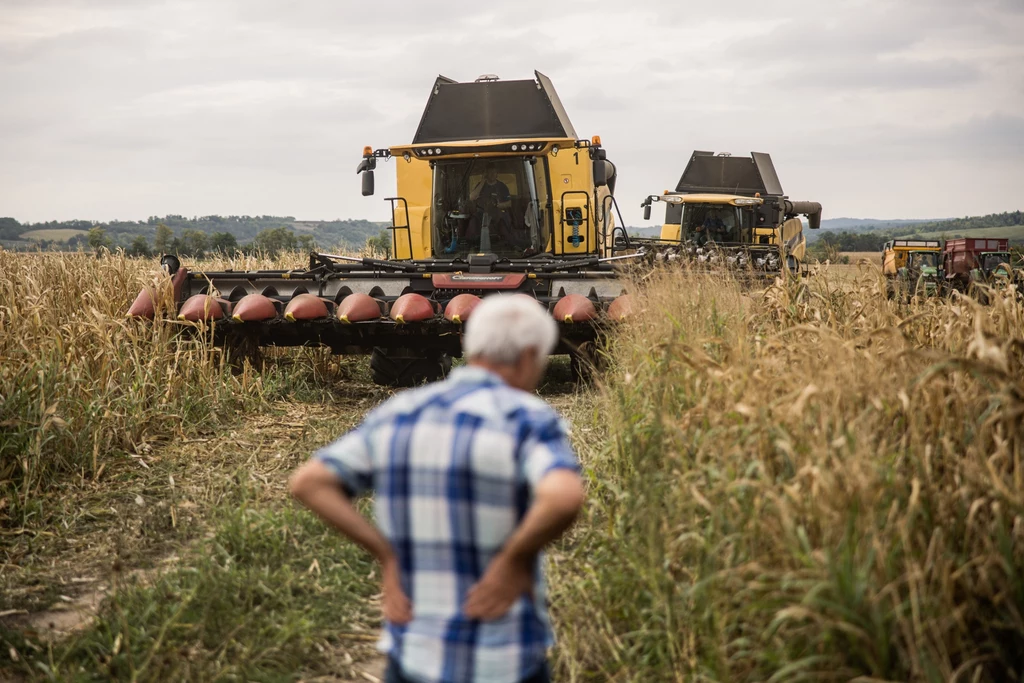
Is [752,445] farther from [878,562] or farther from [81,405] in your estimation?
[81,405]

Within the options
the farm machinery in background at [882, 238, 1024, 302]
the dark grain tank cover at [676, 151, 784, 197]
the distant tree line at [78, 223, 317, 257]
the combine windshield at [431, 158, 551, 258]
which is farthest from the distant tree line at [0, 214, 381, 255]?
the farm machinery in background at [882, 238, 1024, 302]

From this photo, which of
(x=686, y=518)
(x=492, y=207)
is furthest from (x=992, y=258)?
(x=686, y=518)

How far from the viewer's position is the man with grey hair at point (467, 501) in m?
2.10

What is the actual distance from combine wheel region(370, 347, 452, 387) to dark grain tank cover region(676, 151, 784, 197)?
1540 centimetres

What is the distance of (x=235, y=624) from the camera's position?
3.90 metres

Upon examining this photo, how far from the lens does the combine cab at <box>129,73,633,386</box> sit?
28.3ft

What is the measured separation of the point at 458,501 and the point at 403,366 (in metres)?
7.07

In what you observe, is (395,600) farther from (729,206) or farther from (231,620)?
(729,206)

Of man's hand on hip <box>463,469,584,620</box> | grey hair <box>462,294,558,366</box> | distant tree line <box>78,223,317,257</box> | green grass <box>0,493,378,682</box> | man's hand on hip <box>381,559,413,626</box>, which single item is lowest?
green grass <box>0,493,378,682</box>

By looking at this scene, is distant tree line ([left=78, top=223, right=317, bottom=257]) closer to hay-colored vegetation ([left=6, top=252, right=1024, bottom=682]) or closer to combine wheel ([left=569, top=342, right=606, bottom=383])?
combine wheel ([left=569, top=342, right=606, bottom=383])

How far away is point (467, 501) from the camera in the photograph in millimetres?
2121

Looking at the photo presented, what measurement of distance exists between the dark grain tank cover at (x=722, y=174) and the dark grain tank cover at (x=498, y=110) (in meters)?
12.4

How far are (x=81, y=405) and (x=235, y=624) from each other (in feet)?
10.7

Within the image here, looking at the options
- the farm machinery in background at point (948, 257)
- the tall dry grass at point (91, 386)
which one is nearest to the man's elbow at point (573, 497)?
the tall dry grass at point (91, 386)
